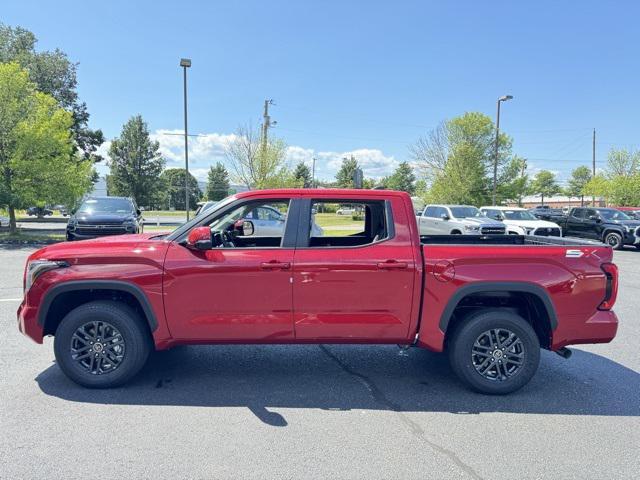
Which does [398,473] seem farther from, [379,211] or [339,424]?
[379,211]

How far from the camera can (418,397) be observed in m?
3.85

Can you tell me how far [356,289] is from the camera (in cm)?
376

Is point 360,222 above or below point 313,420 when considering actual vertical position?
above

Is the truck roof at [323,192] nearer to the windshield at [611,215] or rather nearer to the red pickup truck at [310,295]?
the red pickup truck at [310,295]

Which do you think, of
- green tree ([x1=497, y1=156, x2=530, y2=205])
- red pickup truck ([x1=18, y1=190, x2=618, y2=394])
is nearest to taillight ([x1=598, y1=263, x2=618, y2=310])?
red pickup truck ([x1=18, y1=190, x2=618, y2=394])

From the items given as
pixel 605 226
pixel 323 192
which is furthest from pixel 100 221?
pixel 605 226

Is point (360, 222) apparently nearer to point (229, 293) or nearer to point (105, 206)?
point (229, 293)

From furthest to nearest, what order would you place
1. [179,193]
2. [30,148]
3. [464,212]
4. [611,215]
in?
[179,193], [611,215], [464,212], [30,148]

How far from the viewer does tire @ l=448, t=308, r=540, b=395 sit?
3.87 meters

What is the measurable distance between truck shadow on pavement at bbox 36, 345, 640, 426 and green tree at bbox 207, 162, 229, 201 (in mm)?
75348

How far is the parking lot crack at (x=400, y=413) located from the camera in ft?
9.37

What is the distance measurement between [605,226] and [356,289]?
18068 millimetres

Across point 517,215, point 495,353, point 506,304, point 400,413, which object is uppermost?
point 517,215

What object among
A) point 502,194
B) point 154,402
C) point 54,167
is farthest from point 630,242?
point 502,194
